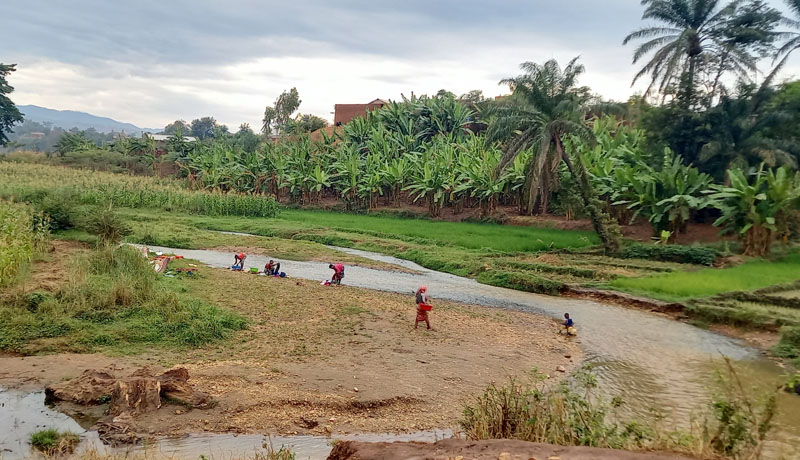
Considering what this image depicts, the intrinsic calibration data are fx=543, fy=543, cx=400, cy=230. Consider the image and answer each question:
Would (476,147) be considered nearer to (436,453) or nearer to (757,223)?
(757,223)

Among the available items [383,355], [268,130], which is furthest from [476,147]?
[268,130]

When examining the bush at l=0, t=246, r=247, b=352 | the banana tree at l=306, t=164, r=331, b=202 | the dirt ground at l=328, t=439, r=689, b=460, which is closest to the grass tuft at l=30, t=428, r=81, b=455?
the bush at l=0, t=246, r=247, b=352

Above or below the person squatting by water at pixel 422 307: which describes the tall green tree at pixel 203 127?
above

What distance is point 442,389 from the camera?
7.72m

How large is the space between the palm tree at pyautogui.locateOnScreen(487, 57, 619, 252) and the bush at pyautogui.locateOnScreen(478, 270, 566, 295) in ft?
16.9

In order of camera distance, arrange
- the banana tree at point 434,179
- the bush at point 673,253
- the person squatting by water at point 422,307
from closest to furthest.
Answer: the person squatting by water at point 422,307
the bush at point 673,253
the banana tree at point 434,179

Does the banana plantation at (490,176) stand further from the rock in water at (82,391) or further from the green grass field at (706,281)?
the rock in water at (82,391)

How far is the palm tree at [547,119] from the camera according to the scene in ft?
67.9

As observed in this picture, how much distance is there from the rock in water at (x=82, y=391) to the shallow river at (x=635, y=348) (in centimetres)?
162

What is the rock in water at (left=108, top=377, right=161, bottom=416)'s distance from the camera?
246 inches

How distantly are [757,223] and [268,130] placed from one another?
58074 mm

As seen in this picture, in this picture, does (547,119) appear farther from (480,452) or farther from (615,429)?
(480,452)

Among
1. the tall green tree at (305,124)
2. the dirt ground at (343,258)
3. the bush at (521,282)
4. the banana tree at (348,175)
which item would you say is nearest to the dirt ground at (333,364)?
the bush at (521,282)

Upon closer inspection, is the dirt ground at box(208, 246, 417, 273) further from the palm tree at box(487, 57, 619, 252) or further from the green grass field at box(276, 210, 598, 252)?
the palm tree at box(487, 57, 619, 252)
